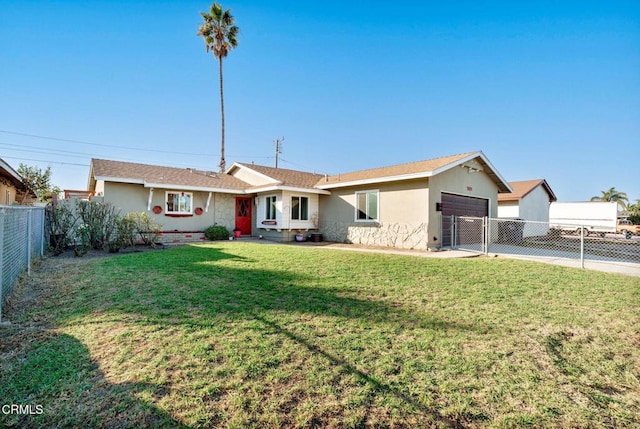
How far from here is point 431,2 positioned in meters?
11.7

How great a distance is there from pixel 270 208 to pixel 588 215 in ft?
86.3

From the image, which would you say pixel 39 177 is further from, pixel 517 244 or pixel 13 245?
pixel 517 244

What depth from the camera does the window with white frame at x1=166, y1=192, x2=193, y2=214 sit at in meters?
14.0

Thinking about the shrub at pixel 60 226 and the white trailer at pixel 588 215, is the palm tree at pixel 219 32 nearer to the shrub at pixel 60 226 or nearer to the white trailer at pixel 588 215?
the shrub at pixel 60 226

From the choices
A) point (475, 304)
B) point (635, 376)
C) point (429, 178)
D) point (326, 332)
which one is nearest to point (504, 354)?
point (635, 376)

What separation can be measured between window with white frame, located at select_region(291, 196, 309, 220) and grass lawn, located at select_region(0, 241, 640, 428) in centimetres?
898

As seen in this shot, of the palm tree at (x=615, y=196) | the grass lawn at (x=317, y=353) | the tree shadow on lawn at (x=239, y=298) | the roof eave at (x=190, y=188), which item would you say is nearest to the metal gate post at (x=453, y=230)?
the grass lawn at (x=317, y=353)

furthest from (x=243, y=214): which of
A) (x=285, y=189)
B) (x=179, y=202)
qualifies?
(x=285, y=189)

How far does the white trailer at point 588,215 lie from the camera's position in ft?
73.8

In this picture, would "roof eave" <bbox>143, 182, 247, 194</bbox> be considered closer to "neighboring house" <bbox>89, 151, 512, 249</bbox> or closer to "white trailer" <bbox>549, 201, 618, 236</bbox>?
"neighboring house" <bbox>89, 151, 512, 249</bbox>

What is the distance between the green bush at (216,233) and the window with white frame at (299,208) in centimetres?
352

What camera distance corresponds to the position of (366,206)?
13.5 m

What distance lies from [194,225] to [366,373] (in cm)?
1368

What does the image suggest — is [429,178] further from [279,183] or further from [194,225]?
[194,225]
